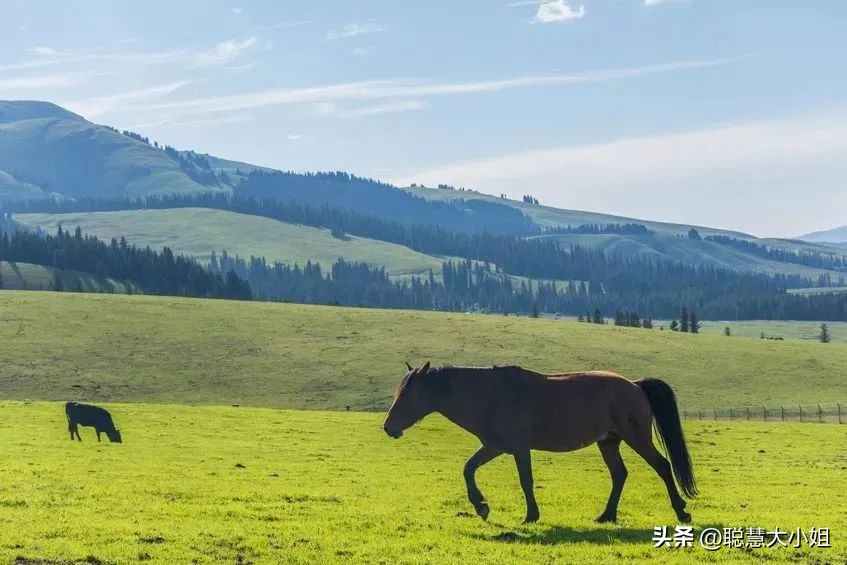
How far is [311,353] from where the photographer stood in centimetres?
8875

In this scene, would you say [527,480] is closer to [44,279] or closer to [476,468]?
[476,468]

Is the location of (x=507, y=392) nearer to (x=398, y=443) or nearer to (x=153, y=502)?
(x=153, y=502)

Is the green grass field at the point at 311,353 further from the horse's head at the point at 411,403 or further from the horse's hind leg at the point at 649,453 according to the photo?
the horse's hind leg at the point at 649,453

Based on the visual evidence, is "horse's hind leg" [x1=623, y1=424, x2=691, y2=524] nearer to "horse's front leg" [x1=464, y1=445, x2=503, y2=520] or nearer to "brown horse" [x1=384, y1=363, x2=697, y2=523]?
"brown horse" [x1=384, y1=363, x2=697, y2=523]

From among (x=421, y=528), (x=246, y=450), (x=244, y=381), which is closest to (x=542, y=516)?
Answer: (x=421, y=528)

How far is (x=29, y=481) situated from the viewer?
905 inches

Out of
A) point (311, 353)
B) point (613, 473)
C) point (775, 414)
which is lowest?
point (775, 414)

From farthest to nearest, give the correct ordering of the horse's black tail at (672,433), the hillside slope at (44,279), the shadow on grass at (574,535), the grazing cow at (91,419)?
1. the hillside slope at (44,279)
2. the grazing cow at (91,419)
3. the horse's black tail at (672,433)
4. the shadow on grass at (574,535)

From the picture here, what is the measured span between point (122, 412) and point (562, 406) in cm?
3633

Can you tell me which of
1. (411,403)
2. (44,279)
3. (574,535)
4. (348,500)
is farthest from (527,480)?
(44,279)

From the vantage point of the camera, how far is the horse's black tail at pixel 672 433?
18.2 m

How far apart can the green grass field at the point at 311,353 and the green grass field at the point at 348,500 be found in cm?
3251

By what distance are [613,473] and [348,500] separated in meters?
6.48

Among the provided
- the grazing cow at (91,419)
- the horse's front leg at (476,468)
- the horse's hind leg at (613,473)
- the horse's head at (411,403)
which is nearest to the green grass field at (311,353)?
the grazing cow at (91,419)
